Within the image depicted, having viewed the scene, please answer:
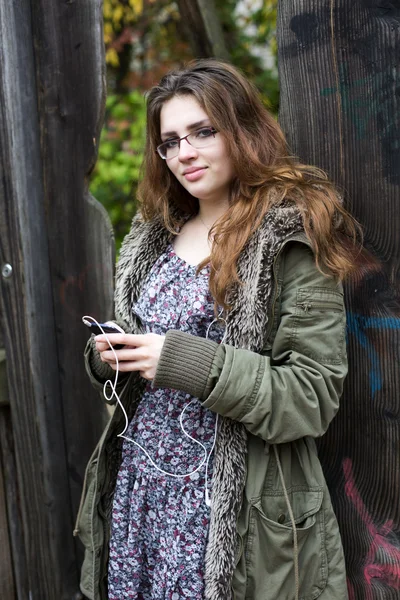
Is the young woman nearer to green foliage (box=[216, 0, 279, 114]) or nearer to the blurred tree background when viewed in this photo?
the blurred tree background

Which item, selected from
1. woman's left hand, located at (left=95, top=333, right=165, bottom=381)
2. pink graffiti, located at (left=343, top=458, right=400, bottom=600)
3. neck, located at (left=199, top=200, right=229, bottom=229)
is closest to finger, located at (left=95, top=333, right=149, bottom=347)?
woman's left hand, located at (left=95, top=333, right=165, bottom=381)

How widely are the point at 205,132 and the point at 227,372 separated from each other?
0.68m

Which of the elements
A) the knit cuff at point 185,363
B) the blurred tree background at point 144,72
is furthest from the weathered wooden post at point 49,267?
the blurred tree background at point 144,72

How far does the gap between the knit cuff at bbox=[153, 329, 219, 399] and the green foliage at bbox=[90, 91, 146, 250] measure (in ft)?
13.1

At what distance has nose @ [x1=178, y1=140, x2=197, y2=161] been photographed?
1.80m

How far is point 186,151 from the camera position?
1.80 m

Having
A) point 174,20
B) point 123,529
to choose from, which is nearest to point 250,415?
point 123,529

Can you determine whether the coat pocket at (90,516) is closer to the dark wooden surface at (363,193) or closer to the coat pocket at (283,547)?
the coat pocket at (283,547)

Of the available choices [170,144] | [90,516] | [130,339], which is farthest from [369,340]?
[90,516]

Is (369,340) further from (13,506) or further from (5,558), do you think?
(5,558)

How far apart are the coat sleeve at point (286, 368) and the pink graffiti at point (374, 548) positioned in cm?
36

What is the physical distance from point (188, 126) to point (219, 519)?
107 cm

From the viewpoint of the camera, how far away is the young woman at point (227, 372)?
5.42ft

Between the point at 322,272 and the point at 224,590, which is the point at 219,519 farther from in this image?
the point at 322,272
